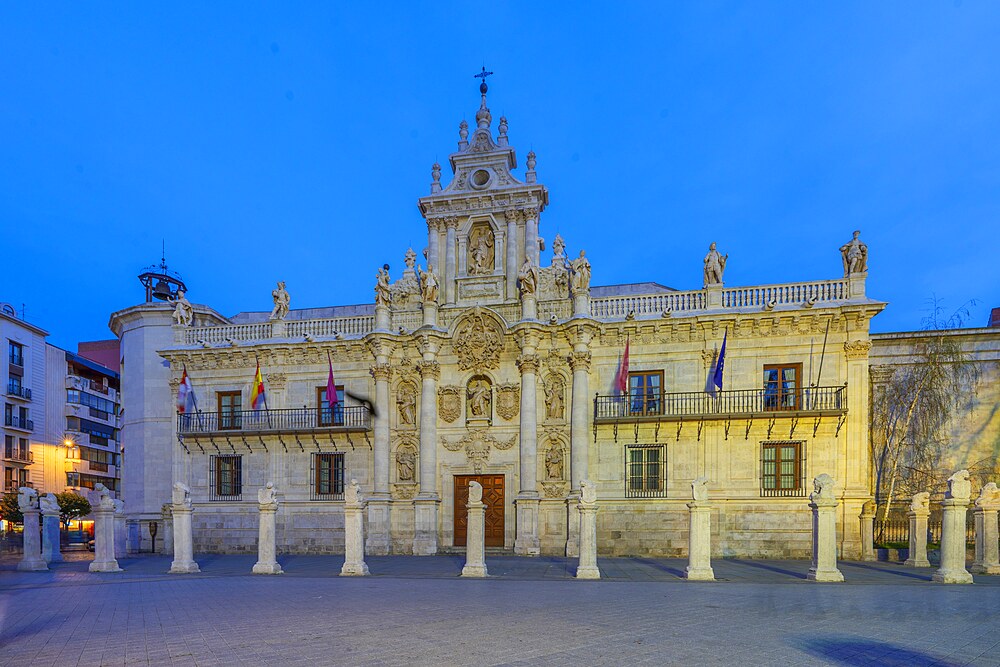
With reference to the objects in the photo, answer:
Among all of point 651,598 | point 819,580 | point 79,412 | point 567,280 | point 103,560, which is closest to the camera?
point 651,598

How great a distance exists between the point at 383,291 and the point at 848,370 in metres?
17.4

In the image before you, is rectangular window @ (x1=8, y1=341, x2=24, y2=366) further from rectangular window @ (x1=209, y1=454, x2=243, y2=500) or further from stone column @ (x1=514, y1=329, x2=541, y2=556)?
stone column @ (x1=514, y1=329, x2=541, y2=556)

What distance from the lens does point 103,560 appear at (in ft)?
65.0

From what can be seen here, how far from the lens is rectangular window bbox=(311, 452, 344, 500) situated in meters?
26.0

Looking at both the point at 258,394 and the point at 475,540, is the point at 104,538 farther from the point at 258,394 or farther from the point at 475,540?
the point at 475,540

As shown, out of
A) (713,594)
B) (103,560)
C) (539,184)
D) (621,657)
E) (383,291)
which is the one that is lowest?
(103,560)

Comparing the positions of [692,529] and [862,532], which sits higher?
[692,529]

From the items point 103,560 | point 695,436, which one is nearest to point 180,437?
point 103,560

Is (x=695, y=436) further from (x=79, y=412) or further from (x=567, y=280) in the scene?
(x=79, y=412)

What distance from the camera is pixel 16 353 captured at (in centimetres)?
4325

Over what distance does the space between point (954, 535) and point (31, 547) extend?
26577 mm

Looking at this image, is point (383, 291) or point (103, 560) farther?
point (383, 291)

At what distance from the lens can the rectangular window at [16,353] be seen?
140ft

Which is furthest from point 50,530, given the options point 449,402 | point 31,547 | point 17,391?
point 17,391
